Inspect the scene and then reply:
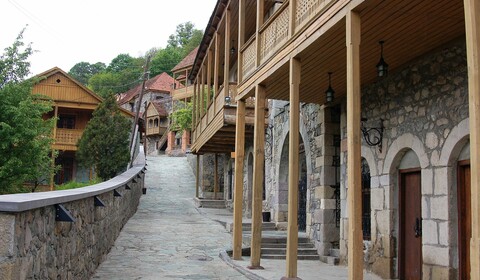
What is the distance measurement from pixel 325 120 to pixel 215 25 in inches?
230

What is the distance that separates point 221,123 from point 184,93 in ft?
100

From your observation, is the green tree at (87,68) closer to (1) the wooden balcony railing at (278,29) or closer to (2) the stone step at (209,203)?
(2) the stone step at (209,203)

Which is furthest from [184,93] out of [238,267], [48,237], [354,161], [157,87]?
[48,237]

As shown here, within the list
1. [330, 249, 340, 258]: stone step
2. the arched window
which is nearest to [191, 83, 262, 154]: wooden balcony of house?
[330, 249, 340, 258]: stone step

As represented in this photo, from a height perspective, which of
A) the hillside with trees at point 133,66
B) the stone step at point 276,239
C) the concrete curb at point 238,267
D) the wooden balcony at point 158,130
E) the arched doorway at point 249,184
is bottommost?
the concrete curb at point 238,267

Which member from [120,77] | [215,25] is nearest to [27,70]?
[215,25]

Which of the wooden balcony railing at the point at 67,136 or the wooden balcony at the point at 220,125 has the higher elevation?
the wooden balcony railing at the point at 67,136

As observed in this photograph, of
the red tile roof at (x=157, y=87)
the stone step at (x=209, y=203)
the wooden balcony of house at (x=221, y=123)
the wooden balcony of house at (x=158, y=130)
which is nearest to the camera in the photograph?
the wooden balcony of house at (x=221, y=123)

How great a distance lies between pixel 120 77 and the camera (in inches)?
2594

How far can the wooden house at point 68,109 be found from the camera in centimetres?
2745

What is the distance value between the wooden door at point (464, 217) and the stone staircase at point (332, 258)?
11.0ft

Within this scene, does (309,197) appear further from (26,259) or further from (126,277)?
(26,259)

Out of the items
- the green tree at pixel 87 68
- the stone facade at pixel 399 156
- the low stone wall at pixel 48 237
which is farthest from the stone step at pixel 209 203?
the green tree at pixel 87 68

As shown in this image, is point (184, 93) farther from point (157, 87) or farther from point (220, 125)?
point (220, 125)
